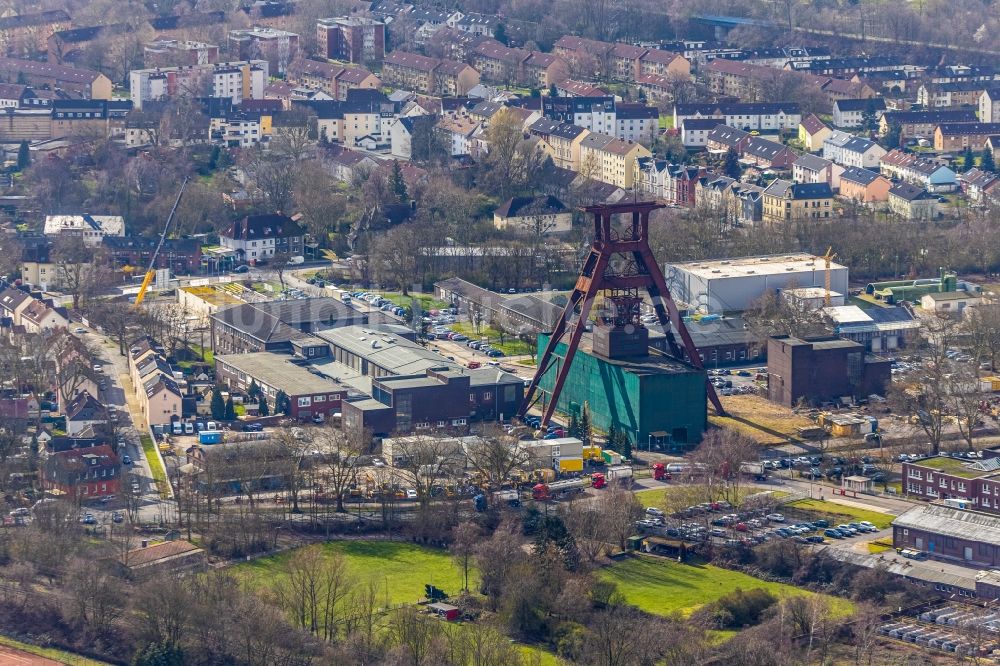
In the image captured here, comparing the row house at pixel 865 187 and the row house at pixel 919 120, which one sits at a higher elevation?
the row house at pixel 919 120

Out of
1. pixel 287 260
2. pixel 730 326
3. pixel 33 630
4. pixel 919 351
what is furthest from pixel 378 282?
pixel 33 630

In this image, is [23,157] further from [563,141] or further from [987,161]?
[987,161]

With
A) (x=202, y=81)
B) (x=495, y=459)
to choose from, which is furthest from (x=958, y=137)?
(x=495, y=459)

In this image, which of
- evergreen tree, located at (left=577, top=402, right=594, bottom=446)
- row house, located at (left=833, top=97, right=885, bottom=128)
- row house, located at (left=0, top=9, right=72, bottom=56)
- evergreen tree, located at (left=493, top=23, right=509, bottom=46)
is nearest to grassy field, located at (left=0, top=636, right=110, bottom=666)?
evergreen tree, located at (left=577, top=402, right=594, bottom=446)

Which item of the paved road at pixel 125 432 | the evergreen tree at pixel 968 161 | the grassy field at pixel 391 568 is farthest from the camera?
the evergreen tree at pixel 968 161

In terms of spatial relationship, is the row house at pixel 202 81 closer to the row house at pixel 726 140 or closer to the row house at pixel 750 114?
the row house at pixel 750 114

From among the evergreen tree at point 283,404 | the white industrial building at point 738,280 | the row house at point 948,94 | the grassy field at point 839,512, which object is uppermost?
the row house at point 948,94

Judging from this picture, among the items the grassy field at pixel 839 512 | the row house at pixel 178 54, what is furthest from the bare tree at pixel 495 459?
the row house at pixel 178 54
